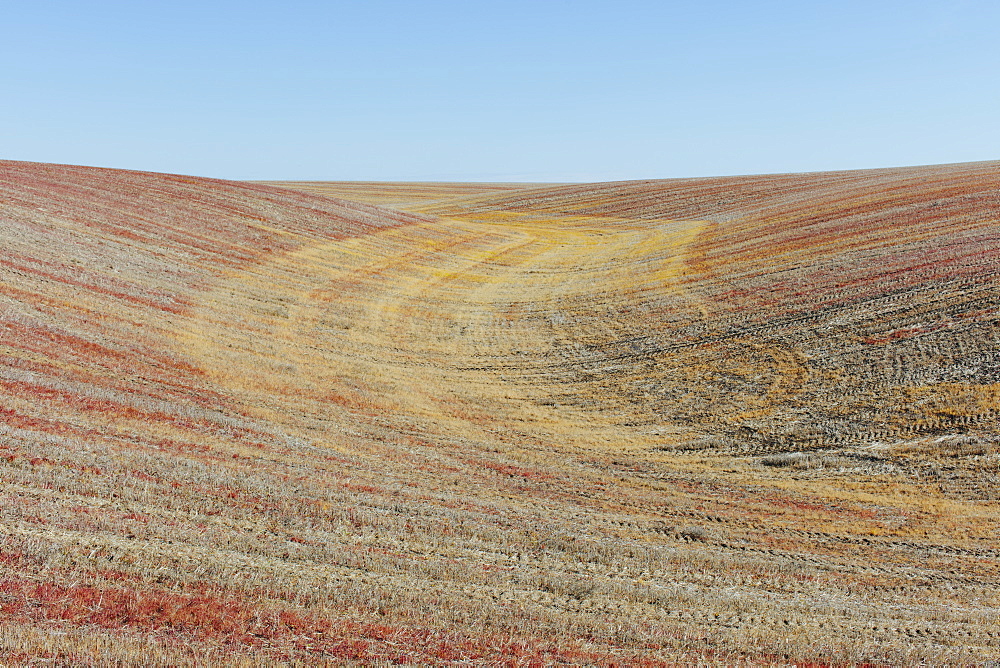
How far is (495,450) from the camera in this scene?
16.0m

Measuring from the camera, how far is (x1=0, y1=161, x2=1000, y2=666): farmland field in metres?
7.68

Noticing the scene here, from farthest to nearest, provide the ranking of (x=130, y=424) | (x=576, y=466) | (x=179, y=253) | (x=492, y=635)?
(x=179, y=253), (x=576, y=466), (x=130, y=424), (x=492, y=635)

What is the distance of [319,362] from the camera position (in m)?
21.9

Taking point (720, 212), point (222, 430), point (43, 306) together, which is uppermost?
point (720, 212)

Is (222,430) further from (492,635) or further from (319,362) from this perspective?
(492,635)

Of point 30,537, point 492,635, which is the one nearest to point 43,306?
point 30,537

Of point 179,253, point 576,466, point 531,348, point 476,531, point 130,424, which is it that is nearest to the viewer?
point 476,531

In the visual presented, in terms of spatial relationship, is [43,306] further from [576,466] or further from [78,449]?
[576,466]

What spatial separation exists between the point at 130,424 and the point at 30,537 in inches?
225

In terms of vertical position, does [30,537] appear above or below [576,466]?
above

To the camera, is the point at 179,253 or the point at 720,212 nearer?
the point at 179,253

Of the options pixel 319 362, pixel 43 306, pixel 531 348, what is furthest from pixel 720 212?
pixel 43 306

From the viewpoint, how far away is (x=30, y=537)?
26.0 feet

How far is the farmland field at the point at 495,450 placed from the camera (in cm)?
768
